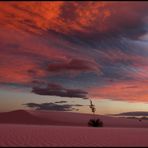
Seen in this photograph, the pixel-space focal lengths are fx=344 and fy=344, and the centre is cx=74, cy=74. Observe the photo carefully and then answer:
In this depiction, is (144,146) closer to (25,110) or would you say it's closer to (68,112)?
(25,110)

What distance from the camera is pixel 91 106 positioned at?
1291 inches

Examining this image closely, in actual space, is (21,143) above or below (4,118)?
below

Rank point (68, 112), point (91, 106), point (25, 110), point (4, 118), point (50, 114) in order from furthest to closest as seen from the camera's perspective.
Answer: point (68, 112) → point (50, 114) → point (25, 110) → point (4, 118) → point (91, 106)

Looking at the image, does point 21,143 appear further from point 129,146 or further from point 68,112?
point 68,112

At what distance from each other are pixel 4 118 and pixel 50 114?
13.9m

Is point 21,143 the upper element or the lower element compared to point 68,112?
lower

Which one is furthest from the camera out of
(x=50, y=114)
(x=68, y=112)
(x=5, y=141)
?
(x=68, y=112)

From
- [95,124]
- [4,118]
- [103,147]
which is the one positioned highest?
[4,118]

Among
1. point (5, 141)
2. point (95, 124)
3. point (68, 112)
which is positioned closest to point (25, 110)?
point (68, 112)

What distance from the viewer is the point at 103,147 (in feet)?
38.4

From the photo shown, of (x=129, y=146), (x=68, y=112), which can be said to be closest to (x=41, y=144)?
(x=129, y=146)

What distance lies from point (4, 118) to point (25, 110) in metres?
7.41

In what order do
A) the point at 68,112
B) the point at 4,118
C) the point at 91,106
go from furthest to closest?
the point at 68,112, the point at 4,118, the point at 91,106

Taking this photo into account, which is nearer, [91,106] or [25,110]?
[91,106]
